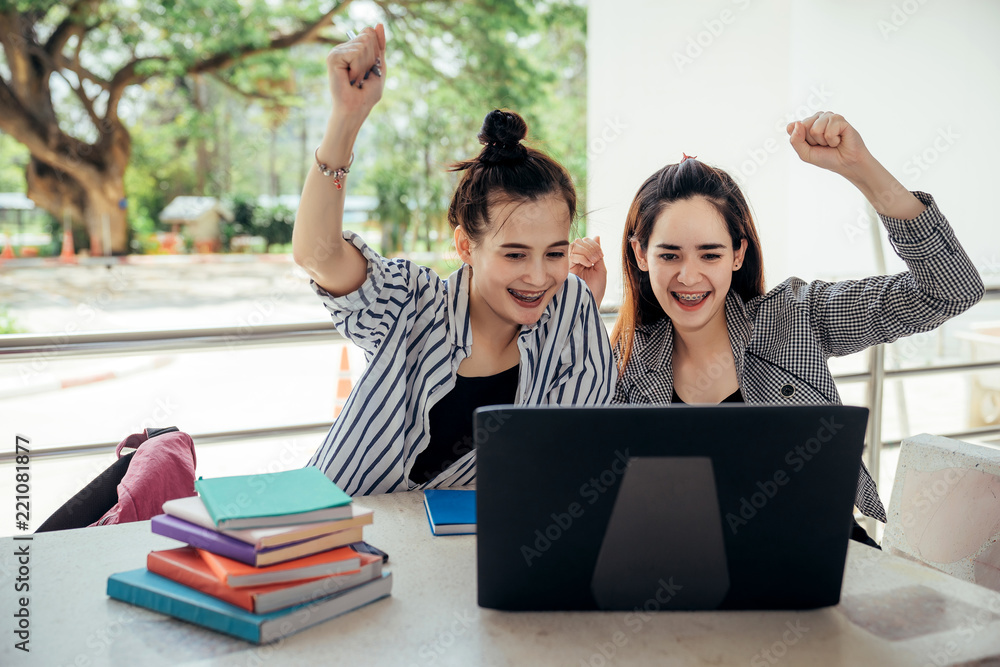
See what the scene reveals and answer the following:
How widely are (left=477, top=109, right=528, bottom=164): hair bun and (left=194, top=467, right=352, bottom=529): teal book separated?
0.75m

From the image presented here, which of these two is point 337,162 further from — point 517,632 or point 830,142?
point 830,142

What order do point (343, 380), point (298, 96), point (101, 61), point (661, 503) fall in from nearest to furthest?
point (661, 503)
point (343, 380)
point (101, 61)
point (298, 96)

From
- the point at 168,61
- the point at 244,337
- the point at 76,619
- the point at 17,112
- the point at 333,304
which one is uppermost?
the point at 168,61

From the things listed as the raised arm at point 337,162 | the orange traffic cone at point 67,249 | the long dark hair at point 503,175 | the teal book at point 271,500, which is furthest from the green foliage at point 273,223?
the teal book at point 271,500

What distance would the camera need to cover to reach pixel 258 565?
82 centimetres

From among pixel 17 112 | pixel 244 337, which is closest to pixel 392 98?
pixel 17 112

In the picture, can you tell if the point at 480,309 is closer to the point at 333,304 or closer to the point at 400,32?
the point at 333,304

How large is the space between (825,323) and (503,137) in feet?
2.48

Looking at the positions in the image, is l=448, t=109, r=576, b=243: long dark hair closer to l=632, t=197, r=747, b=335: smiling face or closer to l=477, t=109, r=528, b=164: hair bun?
l=477, t=109, r=528, b=164: hair bun

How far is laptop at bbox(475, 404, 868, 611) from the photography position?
2.56ft

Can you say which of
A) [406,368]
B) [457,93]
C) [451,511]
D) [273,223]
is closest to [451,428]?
[406,368]

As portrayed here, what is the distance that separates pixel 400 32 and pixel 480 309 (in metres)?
8.16

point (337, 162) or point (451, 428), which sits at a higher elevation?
point (337, 162)

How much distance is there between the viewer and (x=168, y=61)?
8359 mm
